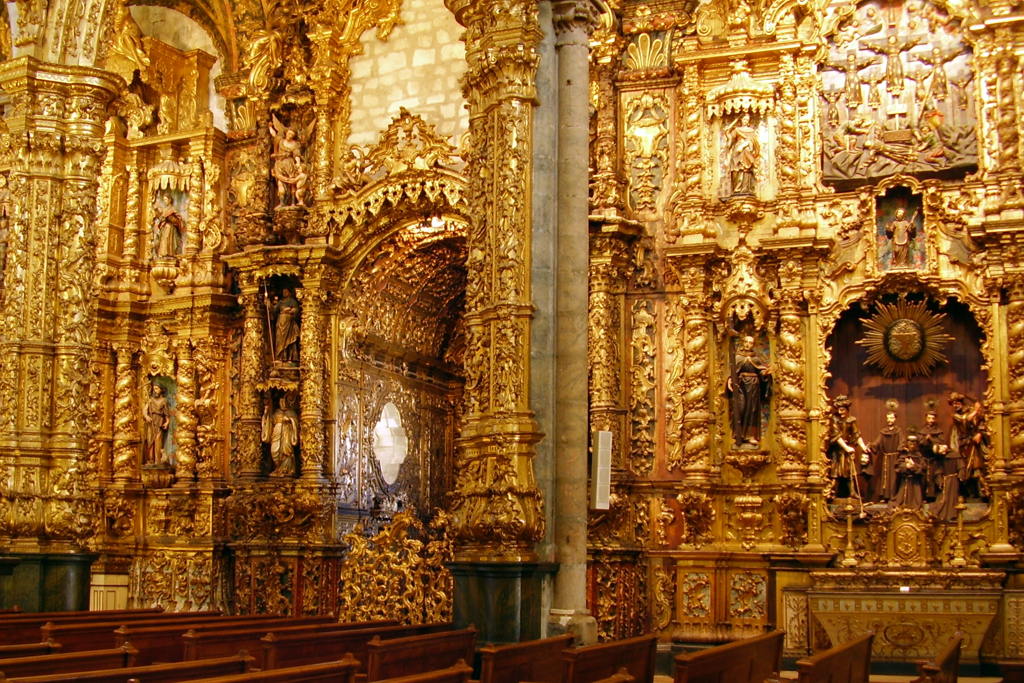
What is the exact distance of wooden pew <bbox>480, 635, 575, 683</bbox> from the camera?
275 inches

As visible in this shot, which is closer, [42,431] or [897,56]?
[42,431]

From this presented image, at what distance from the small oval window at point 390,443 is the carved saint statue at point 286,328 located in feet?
5.99

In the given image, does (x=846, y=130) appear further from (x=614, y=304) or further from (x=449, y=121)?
(x=449, y=121)

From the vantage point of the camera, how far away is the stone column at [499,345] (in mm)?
9789

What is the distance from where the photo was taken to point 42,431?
42.9 feet

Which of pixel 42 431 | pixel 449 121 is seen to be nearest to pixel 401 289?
pixel 449 121

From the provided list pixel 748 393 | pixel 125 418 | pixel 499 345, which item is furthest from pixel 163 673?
pixel 125 418

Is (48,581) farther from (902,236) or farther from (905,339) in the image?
(902,236)

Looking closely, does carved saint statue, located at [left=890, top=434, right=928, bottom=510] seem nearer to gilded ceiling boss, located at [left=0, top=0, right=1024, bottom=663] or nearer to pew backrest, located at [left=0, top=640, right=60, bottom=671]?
gilded ceiling boss, located at [left=0, top=0, right=1024, bottom=663]

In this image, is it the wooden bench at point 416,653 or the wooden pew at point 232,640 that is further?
the wooden pew at point 232,640

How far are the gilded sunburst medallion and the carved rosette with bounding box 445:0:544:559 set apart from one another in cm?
668

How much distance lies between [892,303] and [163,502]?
35.6ft

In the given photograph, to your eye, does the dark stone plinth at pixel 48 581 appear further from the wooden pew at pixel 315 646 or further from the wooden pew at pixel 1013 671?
the wooden pew at pixel 1013 671

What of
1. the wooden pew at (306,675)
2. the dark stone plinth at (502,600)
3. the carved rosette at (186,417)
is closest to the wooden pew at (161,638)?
the dark stone plinth at (502,600)
